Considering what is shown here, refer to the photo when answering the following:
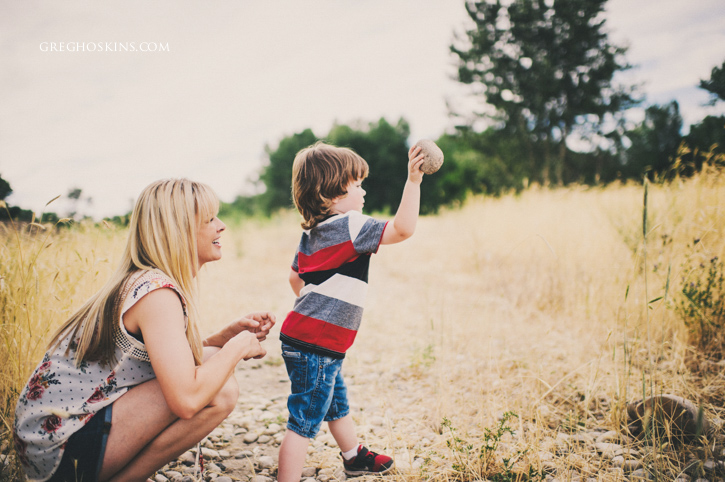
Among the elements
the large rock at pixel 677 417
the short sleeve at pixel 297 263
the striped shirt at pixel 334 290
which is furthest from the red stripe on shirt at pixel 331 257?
the large rock at pixel 677 417

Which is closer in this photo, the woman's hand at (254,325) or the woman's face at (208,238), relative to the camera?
the woman's face at (208,238)

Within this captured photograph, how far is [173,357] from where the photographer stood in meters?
1.31

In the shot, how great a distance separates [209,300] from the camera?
475cm

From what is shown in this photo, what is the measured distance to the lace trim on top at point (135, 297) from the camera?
1371mm

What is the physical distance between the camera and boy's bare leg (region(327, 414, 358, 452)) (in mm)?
1905

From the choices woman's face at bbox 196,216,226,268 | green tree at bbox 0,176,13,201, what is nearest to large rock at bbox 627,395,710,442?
woman's face at bbox 196,216,226,268

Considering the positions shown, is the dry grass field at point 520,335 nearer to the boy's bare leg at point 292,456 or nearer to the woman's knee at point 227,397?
the boy's bare leg at point 292,456

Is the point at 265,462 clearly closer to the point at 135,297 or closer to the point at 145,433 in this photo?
the point at 145,433

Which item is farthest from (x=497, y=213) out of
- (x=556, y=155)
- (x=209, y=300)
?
(x=556, y=155)

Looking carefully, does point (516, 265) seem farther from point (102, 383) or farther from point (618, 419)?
point (102, 383)

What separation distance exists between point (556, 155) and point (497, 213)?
12.2m

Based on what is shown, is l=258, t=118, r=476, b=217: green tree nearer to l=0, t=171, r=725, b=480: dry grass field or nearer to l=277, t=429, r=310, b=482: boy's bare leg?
l=0, t=171, r=725, b=480: dry grass field

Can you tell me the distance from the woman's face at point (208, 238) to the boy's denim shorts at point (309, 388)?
54 cm

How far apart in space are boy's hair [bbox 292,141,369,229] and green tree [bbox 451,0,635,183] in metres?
16.2
